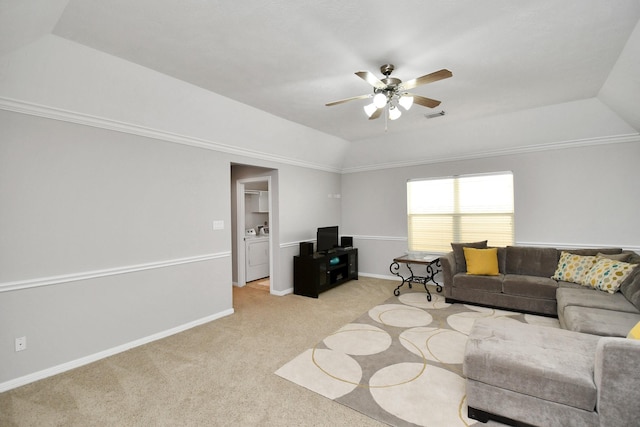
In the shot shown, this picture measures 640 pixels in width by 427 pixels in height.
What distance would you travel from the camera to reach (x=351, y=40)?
2465 millimetres

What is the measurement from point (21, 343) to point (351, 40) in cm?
387

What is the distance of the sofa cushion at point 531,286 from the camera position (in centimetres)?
388

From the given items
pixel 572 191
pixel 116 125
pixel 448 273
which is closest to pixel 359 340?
pixel 448 273

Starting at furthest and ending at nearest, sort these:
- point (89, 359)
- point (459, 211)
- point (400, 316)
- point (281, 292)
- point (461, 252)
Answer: point (459, 211), point (281, 292), point (461, 252), point (400, 316), point (89, 359)

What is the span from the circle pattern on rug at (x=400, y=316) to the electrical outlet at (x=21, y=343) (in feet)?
11.9

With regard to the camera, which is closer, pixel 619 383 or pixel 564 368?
pixel 619 383

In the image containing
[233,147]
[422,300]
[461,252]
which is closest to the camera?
[233,147]

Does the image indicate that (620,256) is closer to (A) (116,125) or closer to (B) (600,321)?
(B) (600,321)

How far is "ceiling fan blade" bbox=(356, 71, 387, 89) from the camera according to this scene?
7.81ft

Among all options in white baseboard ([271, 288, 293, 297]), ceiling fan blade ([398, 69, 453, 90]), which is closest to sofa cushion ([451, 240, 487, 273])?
white baseboard ([271, 288, 293, 297])

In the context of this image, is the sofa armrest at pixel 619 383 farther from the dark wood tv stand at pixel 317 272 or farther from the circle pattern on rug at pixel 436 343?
the dark wood tv stand at pixel 317 272

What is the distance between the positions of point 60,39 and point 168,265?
240cm

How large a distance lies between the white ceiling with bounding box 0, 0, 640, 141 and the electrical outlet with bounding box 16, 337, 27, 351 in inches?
95.7

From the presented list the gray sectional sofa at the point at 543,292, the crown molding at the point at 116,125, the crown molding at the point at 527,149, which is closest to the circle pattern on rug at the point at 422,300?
the gray sectional sofa at the point at 543,292
